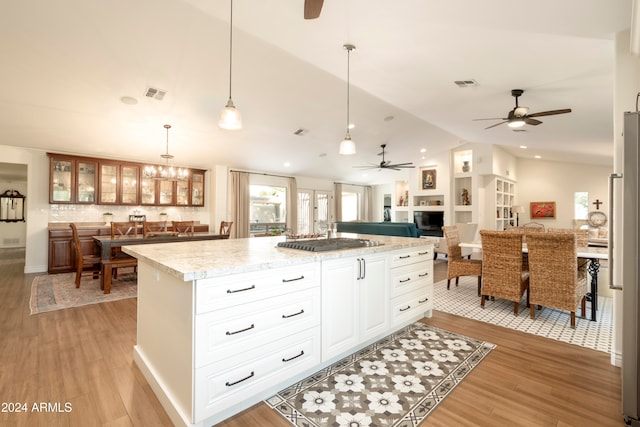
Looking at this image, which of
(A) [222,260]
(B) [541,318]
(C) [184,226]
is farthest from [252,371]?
(C) [184,226]

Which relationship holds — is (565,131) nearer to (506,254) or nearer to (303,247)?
(506,254)

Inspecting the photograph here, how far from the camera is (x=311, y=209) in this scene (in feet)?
33.4

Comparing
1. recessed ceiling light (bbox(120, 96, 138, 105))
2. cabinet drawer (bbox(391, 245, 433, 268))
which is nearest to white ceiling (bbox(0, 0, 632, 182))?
recessed ceiling light (bbox(120, 96, 138, 105))

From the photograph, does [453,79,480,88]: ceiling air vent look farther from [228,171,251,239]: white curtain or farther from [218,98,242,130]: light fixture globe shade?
[228,171,251,239]: white curtain

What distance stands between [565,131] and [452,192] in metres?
3.84

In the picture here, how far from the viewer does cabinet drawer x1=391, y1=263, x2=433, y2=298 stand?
2836 mm

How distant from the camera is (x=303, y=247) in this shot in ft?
7.64

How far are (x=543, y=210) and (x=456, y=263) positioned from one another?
658 cm

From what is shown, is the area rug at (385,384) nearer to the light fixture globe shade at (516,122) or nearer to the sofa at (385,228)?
the light fixture globe shade at (516,122)

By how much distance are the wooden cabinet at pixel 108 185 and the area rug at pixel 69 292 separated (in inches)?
67.7

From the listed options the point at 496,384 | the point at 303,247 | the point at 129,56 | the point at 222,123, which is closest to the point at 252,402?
the point at 303,247

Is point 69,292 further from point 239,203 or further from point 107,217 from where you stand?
point 239,203

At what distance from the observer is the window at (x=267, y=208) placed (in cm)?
886

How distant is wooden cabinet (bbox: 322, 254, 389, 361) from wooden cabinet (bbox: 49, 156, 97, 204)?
6496mm
